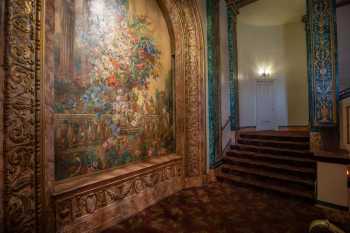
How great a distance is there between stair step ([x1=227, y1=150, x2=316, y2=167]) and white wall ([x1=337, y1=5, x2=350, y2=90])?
435 cm

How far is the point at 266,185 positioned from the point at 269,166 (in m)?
0.60

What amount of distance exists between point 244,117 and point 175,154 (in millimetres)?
4715

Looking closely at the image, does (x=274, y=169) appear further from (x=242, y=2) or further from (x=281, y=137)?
(x=242, y=2)

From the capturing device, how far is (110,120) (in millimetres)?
3180

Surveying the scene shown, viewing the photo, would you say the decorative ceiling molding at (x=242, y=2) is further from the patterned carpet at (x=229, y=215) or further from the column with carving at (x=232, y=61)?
the patterned carpet at (x=229, y=215)

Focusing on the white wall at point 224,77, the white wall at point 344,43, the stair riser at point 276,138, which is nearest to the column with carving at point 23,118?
the white wall at point 224,77

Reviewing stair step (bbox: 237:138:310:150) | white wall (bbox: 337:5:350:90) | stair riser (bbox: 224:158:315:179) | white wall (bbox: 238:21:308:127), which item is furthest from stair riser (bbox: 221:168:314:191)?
white wall (bbox: 337:5:350:90)

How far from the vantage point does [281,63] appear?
9.09m

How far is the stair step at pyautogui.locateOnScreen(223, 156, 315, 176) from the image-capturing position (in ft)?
13.4

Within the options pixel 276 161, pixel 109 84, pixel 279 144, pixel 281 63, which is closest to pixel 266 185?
pixel 276 161

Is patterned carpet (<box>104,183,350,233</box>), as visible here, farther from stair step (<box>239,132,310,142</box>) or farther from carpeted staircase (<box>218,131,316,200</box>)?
stair step (<box>239,132,310,142</box>)

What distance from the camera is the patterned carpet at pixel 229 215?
2.75 m

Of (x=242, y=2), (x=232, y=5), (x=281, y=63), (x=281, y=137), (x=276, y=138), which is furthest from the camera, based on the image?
(x=281, y=63)

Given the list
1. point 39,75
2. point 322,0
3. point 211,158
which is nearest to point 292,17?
point 322,0
